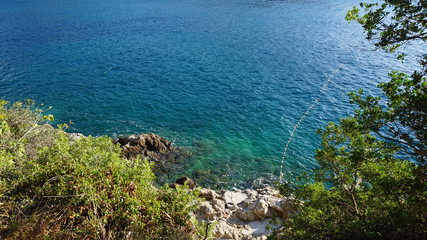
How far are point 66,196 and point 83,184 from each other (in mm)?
715

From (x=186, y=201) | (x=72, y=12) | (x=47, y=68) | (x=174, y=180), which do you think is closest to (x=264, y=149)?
(x=174, y=180)

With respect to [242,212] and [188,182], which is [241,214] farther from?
[188,182]

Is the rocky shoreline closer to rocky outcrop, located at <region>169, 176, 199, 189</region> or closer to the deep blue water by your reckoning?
rocky outcrop, located at <region>169, 176, 199, 189</region>

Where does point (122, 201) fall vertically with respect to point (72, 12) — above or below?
Answer: below

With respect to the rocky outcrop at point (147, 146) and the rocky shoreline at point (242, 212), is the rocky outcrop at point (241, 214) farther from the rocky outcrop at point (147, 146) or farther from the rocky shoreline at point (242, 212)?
the rocky outcrop at point (147, 146)

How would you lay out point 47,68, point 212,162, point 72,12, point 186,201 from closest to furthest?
1. point 186,201
2. point 212,162
3. point 47,68
4. point 72,12

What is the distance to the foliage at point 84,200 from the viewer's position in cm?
959

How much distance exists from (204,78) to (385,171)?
33.8m

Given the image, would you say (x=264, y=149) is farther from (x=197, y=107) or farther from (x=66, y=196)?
(x=66, y=196)

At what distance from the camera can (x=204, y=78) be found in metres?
41.6

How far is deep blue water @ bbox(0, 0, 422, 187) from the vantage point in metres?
27.9

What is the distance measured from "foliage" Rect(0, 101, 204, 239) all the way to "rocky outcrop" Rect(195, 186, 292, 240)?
493cm

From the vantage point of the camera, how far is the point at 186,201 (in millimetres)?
11188

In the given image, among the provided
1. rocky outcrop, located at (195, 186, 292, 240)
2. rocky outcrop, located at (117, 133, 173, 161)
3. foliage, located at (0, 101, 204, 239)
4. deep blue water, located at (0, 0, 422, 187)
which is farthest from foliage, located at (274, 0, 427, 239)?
rocky outcrop, located at (117, 133, 173, 161)
